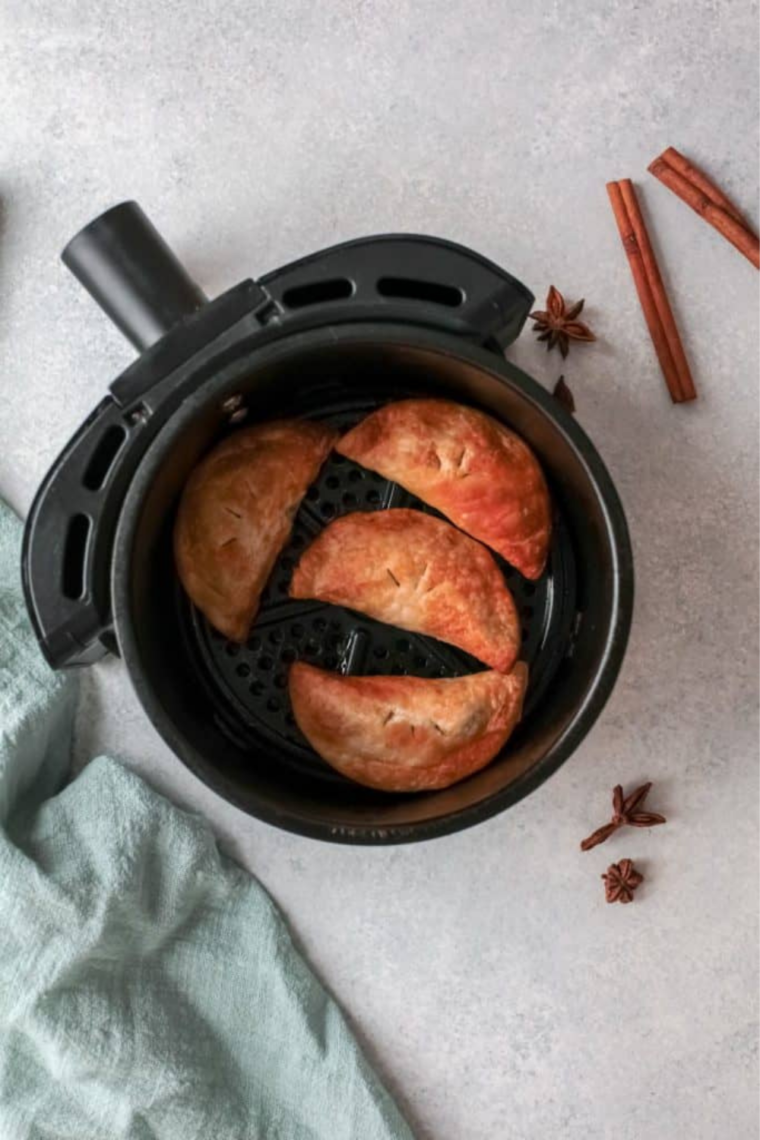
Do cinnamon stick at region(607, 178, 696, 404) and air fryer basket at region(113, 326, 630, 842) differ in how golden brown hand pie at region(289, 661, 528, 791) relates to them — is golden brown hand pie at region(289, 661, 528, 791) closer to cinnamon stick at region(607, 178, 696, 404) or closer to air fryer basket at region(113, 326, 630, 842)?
air fryer basket at region(113, 326, 630, 842)

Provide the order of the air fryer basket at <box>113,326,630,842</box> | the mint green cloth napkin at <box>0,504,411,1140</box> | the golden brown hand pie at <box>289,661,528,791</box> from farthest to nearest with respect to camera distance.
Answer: the mint green cloth napkin at <box>0,504,411,1140</box>, the golden brown hand pie at <box>289,661,528,791</box>, the air fryer basket at <box>113,326,630,842</box>

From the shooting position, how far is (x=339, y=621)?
94 centimetres

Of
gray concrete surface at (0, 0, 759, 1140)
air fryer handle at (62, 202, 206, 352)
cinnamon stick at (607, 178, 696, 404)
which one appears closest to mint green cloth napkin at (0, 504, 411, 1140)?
gray concrete surface at (0, 0, 759, 1140)

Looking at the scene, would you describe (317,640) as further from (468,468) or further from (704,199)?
(704,199)

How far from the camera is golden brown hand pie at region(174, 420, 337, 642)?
881mm

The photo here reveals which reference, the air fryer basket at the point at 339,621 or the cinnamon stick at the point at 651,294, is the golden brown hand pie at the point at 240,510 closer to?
the air fryer basket at the point at 339,621

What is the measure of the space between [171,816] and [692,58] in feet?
2.49

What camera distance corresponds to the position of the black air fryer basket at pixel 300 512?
0.77 meters

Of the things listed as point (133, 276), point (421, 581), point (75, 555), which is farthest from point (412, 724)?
point (133, 276)

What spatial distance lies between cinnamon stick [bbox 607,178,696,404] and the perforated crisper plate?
20 cm

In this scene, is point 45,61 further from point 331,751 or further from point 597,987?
point 597,987

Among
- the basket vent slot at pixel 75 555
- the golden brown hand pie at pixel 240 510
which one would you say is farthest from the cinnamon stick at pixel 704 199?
the basket vent slot at pixel 75 555

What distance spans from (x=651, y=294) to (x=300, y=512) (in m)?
0.34

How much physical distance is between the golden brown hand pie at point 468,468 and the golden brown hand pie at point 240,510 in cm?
5
